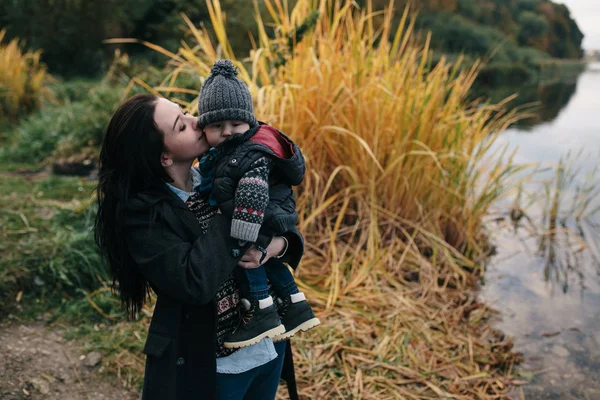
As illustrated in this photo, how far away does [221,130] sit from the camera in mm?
1305

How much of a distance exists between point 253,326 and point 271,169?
0.40 m

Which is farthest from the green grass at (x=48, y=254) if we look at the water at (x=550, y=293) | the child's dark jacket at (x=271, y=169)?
the water at (x=550, y=293)

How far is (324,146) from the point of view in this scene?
326 centimetres

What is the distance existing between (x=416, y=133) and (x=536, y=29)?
1190 inches

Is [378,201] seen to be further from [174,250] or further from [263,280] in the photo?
[174,250]

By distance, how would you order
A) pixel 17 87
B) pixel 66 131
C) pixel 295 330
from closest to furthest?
pixel 295 330 → pixel 66 131 → pixel 17 87

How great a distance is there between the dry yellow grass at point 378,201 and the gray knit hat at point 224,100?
4.94 ft

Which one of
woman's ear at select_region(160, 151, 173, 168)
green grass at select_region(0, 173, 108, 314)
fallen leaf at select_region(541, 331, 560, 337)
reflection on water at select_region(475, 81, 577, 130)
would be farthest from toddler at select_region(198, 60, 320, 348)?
reflection on water at select_region(475, 81, 577, 130)

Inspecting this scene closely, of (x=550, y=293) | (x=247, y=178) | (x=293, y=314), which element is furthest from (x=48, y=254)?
(x=550, y=293)

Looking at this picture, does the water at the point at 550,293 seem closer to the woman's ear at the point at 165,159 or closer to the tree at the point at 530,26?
the woman's ear at the point at 165,159

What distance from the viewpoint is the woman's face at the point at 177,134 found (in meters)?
1.25

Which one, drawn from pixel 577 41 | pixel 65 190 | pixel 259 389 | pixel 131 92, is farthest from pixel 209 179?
pixel 577 41

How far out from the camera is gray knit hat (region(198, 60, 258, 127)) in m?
1.26

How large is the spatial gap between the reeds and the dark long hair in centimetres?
632
